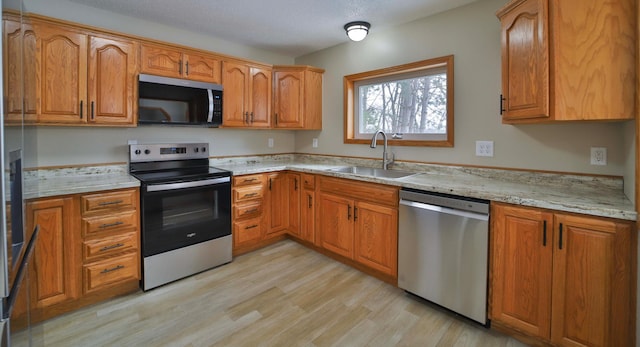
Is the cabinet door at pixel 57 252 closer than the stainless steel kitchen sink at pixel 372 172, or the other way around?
the cabinet door at pixel 57 252

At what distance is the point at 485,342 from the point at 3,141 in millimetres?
2353

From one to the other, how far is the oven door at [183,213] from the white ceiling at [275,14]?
1.49m

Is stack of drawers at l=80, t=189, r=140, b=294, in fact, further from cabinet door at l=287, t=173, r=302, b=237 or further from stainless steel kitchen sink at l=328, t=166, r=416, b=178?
stainless steel kitchen sink at l=328, t=166, r=416, b=178

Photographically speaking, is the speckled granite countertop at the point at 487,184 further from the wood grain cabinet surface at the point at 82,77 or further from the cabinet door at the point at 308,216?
the wood grain cabinet surface at the point at 82,77

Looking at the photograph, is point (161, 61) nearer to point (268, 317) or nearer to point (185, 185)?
point (185, 185)

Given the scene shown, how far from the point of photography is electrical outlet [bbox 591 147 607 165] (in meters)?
1.95

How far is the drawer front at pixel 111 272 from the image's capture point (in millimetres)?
2193

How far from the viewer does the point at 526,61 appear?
186 cm

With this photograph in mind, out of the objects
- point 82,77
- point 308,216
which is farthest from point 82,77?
point 308,216

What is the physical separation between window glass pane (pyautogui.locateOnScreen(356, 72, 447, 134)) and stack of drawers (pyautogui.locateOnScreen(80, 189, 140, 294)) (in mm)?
2406

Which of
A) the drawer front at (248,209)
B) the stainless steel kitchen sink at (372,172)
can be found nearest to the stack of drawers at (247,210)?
the drawer front at (248,209)

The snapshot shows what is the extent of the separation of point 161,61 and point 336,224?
2154 millimetres

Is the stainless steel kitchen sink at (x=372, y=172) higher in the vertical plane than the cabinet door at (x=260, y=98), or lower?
lower

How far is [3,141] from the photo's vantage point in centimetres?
74
